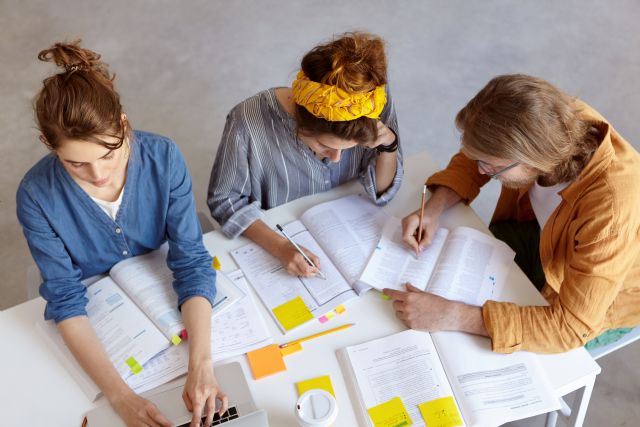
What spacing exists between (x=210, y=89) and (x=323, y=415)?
2687mm

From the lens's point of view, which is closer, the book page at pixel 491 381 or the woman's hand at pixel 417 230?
the book page at pixel 491 381

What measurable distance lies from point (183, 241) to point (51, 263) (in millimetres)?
336

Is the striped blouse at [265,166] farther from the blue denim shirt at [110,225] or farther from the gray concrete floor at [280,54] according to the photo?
the gray concrete floor at [280,54]

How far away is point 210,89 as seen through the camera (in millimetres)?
3684

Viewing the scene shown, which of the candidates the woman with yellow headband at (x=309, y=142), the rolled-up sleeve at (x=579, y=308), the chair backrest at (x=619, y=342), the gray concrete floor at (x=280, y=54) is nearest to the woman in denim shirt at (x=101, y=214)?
the woman with yellow headband at (x=309, y=142)

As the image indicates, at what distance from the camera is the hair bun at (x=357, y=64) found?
1605mm

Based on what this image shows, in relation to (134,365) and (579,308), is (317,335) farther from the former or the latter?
(579,308)

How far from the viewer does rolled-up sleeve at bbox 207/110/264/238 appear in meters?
1.85

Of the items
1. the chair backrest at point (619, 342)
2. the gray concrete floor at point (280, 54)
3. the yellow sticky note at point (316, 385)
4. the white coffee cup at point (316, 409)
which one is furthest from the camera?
the gray concrete floor at point (280, 54)

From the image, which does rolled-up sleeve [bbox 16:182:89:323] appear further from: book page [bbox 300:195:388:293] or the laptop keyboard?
book page [bbox 300:195:388:293]

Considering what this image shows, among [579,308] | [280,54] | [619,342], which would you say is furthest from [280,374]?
[280,54]

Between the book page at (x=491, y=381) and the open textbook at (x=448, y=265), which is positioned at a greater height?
the open textbook at (x=448, y=265)

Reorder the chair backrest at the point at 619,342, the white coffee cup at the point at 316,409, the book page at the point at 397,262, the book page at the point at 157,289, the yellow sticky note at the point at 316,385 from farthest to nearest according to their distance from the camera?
the chair backrest at the point at 619,342
the book page at the point at 397,262
the book page at the point at 157,289
the yellow sticky note at the point at 316,385
the white coffee cup at the point at 316,409

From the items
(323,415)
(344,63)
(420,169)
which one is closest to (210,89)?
(420,169)
